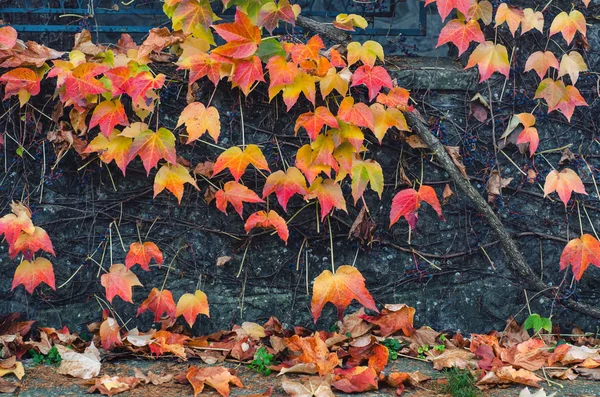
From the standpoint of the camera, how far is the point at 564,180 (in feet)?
10.1

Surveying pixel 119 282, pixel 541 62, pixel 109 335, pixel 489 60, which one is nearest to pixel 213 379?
pixel 109 335

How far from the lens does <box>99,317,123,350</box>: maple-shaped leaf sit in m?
2.89

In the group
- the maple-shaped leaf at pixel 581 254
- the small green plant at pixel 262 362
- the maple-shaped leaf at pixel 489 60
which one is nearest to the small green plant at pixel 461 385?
the small green plant at pixel 262 362

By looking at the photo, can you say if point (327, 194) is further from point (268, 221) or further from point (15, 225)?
point (15, 225)

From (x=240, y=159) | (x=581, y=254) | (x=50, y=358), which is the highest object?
(x=240, y=159)

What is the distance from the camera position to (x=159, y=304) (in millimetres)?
3041

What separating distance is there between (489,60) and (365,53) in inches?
21.1

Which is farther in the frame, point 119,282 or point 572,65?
point 572,65

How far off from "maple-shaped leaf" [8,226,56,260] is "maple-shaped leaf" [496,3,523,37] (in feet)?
6.73

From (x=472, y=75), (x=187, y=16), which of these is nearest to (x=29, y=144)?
(x=187, y=16)

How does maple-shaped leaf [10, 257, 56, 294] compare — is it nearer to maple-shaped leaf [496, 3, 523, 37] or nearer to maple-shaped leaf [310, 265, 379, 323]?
maple-shaped leaf [310, 265, 379, 323]

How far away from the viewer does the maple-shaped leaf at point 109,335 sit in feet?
9.48

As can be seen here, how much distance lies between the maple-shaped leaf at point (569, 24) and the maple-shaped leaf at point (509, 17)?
0.52ft

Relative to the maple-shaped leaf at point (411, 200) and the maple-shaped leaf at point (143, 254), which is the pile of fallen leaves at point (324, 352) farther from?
the maple-shaped leaf at point (411, 200)
